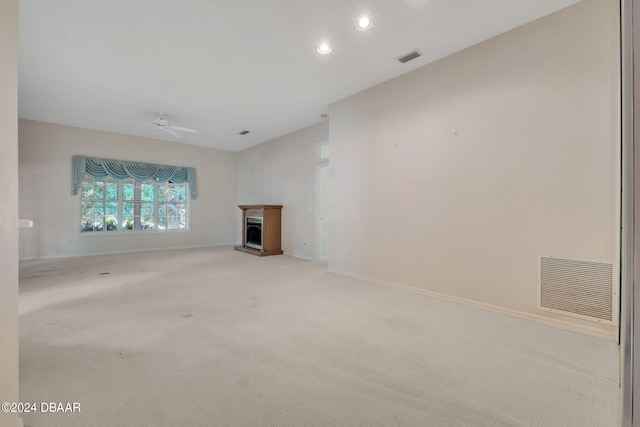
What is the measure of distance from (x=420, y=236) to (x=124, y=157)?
7092 mm

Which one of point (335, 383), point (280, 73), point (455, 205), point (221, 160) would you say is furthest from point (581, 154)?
point (221, 160)

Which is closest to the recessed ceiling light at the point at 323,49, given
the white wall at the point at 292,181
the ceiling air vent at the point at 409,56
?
the ceiling air vent at the point at 409,56

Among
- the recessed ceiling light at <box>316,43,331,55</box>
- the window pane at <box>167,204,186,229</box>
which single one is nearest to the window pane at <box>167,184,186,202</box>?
the window pane at <box>167,204,186,229</box>

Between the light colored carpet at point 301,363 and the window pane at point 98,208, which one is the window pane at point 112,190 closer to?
the window pane at point 98,208

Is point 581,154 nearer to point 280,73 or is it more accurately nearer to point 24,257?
point 280,73

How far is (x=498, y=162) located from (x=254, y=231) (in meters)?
5.38

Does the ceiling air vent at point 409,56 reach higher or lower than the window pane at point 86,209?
higher

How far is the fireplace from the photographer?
21.5 ft

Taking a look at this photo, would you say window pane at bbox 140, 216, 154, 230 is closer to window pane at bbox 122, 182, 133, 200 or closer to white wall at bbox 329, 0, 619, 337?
window pane at bbox 122, 182, 133, 200

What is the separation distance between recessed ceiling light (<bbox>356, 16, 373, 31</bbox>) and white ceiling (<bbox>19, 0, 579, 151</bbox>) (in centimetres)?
5

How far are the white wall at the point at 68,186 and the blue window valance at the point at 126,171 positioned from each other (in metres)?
0.16

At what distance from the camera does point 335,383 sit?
→ 1643 millimetres

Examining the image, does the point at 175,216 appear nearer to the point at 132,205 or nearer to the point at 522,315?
the point at 132,205

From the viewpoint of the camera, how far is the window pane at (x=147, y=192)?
7046 millimetres
